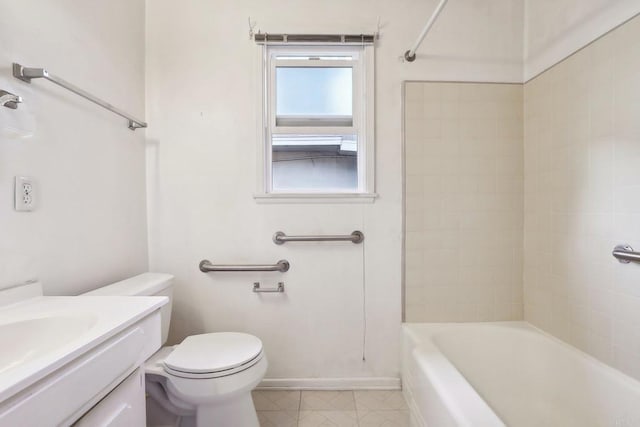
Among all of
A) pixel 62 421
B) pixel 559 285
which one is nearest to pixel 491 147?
pixel 559 285

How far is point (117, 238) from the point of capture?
1.40m

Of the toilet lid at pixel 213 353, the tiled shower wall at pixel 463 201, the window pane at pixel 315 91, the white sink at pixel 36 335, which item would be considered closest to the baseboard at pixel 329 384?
the tiled shower wall at pixel 463 201

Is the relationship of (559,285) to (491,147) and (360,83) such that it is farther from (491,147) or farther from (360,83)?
(360,83)

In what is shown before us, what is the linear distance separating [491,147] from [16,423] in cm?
210

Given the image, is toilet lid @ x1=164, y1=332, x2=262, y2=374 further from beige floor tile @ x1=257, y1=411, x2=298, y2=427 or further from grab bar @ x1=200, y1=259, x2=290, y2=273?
beige floor tile @ x1=257, y1=411, x2=298, y2=427

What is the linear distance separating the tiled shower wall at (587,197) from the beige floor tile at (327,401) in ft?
3.84

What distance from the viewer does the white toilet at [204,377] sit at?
1.12 meters

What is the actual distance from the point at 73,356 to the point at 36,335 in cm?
34

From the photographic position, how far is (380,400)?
1.58 m

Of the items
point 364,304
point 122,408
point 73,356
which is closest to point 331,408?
point 364,304

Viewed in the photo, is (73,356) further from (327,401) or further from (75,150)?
A: (327,401)

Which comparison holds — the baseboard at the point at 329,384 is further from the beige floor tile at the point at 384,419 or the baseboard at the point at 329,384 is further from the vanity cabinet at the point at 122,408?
the vanity cabinet at the point at 122,408

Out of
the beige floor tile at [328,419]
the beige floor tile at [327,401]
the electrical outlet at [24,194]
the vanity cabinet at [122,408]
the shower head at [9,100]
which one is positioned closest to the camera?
the vanity cabinet at [122,408]

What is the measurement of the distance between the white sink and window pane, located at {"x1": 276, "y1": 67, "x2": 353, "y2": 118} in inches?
55.0
